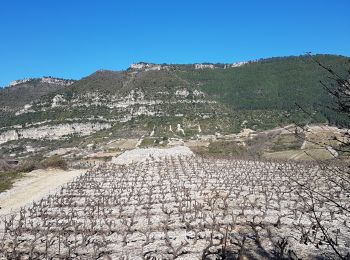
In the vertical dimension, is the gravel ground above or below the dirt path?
below

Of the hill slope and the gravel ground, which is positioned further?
the hill slope

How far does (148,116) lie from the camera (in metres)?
142

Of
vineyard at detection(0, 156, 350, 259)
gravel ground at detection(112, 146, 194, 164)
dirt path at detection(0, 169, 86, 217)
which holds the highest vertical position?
vineyard at detection(0, 156, 350, 259)

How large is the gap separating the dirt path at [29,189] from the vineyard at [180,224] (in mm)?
1647

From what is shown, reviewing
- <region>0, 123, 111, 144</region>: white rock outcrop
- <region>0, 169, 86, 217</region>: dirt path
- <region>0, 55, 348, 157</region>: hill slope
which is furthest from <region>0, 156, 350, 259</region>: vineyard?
<region>0, 123, 111, 144</region>: white rock outcrop

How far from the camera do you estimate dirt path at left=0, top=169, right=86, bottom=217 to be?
25.8 metres

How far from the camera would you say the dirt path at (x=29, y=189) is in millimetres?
25812

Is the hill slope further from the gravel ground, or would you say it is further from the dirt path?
the dirt path

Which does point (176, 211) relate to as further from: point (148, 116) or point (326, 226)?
point (148, 116)

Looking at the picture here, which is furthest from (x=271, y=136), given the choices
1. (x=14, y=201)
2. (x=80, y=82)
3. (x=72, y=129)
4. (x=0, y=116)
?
(x=0, y=116)

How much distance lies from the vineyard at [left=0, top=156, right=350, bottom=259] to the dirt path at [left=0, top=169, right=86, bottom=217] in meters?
1.65

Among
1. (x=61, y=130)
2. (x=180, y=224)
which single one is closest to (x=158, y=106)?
(x=61, y=130)

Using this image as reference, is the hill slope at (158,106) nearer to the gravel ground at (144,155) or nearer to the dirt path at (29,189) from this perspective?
the gravel ground at (144,155)

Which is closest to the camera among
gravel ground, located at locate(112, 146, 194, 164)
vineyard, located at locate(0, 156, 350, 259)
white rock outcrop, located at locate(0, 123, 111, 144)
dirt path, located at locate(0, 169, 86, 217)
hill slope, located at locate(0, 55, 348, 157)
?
vineyard, located at locate(0, 156, 350, 259)
